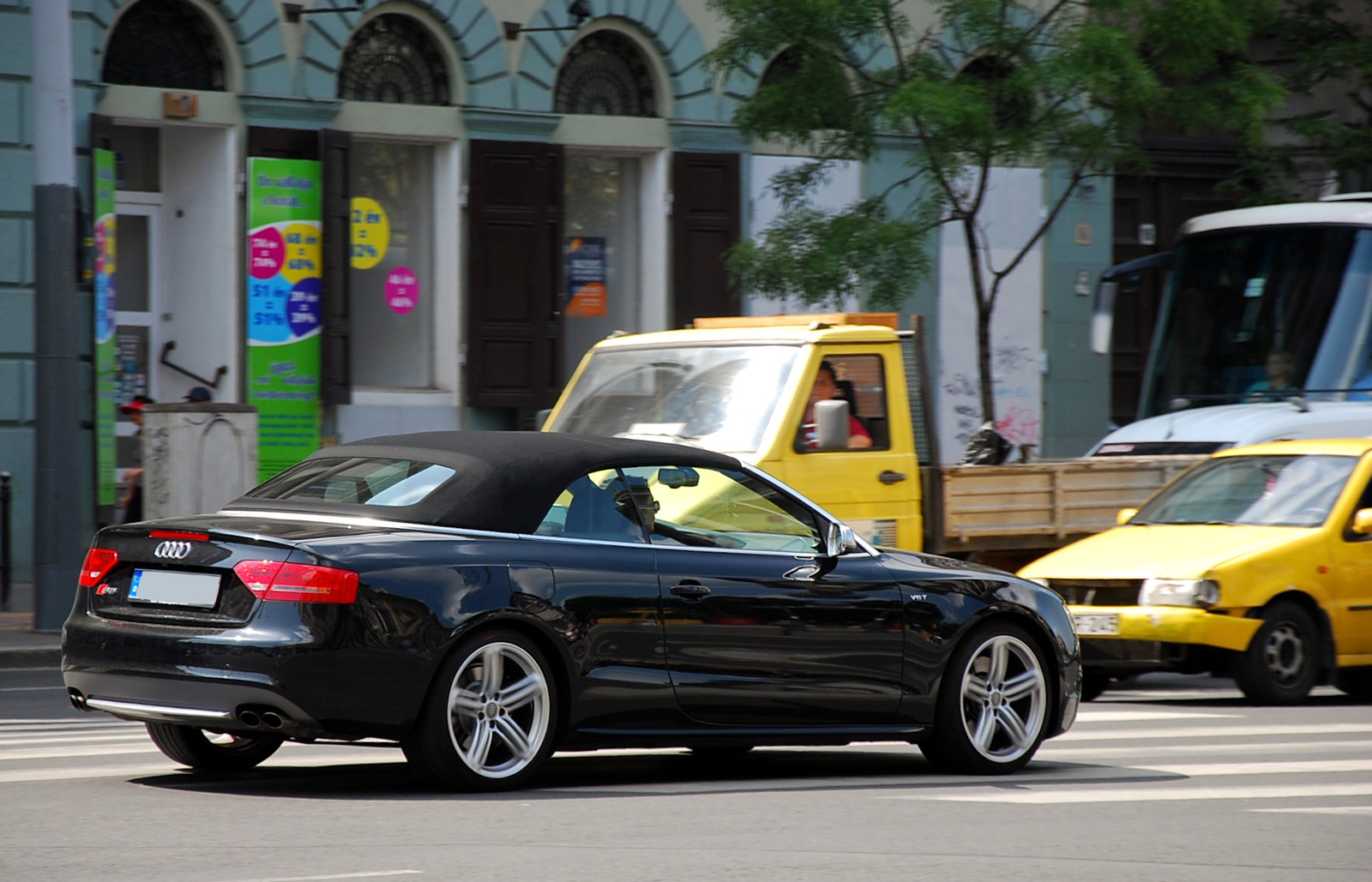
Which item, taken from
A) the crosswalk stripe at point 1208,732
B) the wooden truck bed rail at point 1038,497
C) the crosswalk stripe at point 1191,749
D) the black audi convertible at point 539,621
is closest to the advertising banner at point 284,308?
the wooden truck bed rail at point 1038,497

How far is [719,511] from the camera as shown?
886 cm

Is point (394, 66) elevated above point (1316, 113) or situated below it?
above

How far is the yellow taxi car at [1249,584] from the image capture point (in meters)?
12.6

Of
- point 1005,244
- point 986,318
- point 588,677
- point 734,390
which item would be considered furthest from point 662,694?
point 1005,244

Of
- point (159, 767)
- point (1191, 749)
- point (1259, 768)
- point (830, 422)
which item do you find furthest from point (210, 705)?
point (830, 422)

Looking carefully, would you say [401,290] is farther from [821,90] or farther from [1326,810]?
[1326,810]

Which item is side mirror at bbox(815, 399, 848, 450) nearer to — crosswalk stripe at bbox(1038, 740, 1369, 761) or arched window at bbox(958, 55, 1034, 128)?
crosswalk stripe at bbox(1038, 740, 1369, 761)

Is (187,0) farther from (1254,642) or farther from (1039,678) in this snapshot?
(1039,678)

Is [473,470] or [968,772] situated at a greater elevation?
[473,470]

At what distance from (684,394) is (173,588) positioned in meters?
5.44

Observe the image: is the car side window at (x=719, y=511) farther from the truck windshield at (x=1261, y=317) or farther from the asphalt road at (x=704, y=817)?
the truck windshield at (x=1261, y=317)

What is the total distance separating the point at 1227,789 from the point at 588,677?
2629 mm

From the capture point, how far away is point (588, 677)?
812cm

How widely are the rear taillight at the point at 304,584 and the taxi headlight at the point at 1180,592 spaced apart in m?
6.42
